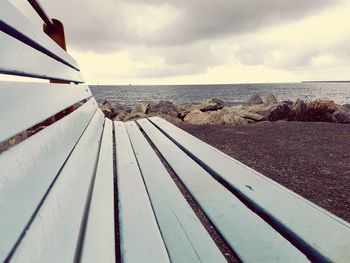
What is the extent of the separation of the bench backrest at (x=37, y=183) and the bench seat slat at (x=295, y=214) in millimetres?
493

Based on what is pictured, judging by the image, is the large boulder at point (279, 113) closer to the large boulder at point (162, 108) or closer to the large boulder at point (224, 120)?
the large boulder at point (224, 120)

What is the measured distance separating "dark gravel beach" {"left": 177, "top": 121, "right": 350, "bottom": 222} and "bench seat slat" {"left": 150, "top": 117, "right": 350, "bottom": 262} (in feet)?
4.81

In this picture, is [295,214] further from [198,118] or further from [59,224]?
[198,118]

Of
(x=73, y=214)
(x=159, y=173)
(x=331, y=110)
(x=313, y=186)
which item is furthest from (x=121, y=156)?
(x=331, y=110)

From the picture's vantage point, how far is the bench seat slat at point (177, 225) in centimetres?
76

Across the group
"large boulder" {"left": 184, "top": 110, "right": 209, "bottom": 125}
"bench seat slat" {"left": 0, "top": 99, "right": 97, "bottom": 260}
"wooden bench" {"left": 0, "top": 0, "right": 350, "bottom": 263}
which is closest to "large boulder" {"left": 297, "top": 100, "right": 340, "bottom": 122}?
"large boulder" {"left": 184, "top": 110, "right": 209, "bottom": 125}

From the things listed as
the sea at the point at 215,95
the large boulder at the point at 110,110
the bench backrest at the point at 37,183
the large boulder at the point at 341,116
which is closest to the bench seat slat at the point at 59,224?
the bench backrest at the point at 37,183

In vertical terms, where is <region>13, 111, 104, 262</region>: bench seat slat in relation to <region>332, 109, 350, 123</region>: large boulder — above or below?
above

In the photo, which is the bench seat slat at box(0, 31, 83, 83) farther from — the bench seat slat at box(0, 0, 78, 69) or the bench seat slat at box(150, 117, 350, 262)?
the bench seat slat at box(150, 117, 350, 262)

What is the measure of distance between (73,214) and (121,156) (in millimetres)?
1018

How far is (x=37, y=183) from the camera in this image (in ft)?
2.17

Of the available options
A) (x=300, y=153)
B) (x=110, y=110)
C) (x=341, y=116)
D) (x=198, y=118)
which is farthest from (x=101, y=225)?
(x=110, y=110)

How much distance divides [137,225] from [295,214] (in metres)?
0.49

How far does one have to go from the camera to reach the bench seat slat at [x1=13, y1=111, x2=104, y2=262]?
52cm
